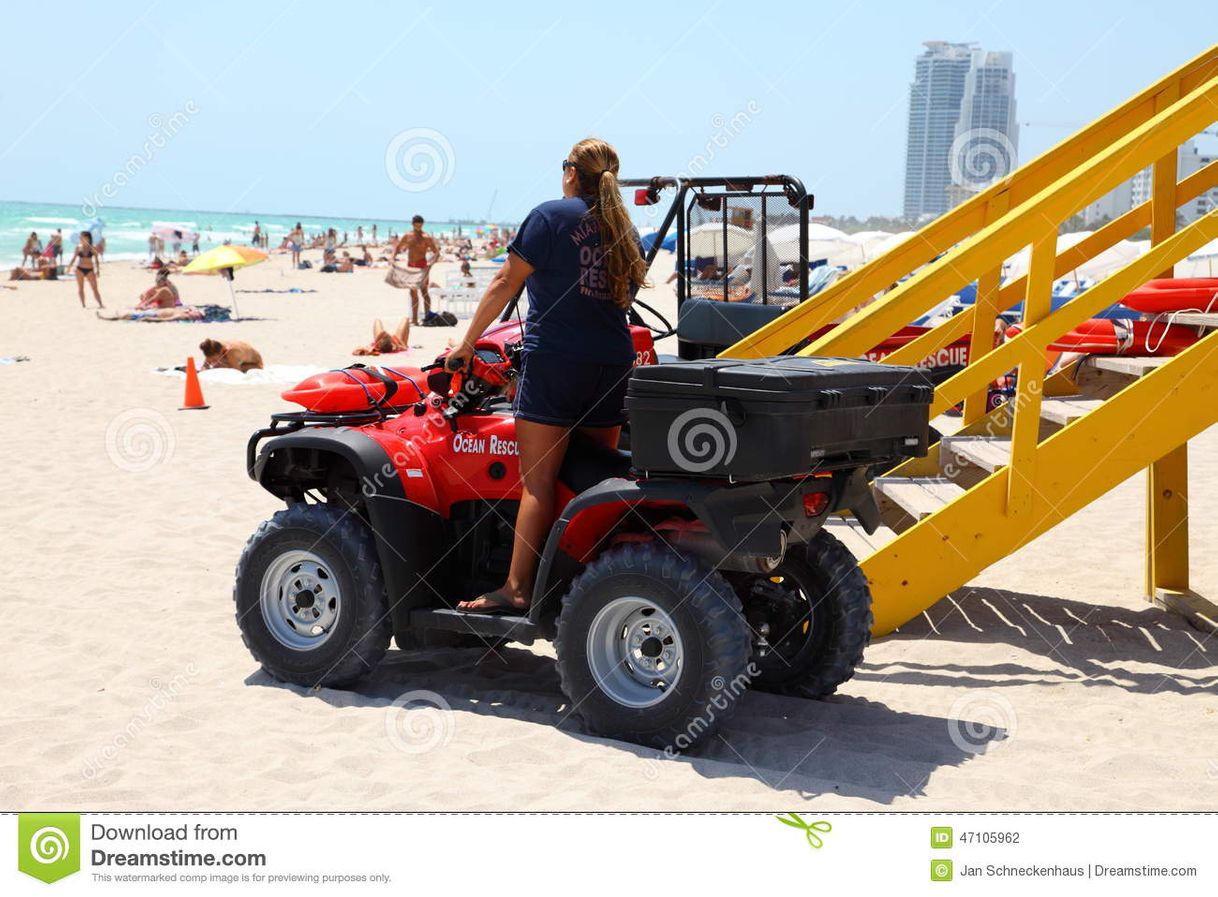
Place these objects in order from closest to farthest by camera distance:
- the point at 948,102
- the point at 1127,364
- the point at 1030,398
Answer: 1. the point at 1030,398
2. the point at 1127,364
3. the point at 948,102

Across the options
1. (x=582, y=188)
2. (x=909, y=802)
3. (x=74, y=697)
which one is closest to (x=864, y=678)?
(x=909, y=802)

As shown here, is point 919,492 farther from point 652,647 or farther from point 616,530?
point 652,647

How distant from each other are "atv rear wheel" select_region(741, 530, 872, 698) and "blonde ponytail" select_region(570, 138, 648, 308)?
1.24m

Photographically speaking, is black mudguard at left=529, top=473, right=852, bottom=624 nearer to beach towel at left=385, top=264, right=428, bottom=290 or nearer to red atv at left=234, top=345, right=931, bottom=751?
red atv at left=234, top=345, right=931, bottom=751

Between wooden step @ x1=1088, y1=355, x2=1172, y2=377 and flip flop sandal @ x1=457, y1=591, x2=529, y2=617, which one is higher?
wooden step @ x1=1088, y1=355, x2=1172, y2=377

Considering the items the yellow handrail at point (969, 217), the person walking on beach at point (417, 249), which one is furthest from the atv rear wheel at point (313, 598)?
the person walking on beach at point (417, 249)

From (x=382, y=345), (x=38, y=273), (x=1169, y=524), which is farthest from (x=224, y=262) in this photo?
(x=1169, y=524)

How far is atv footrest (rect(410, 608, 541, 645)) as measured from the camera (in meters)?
4.79

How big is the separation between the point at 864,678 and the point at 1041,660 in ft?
2.93

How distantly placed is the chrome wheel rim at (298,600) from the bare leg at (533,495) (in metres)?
0.84

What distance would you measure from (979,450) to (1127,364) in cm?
84

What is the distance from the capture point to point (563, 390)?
4.67m

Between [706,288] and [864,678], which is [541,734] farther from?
[706,288]

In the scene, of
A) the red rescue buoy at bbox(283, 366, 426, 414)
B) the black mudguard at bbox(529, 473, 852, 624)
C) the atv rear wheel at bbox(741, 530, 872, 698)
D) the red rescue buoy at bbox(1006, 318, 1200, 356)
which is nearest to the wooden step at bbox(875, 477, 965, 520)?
the red rescue buoy at bbox(1006, 318, 1200, 356)
